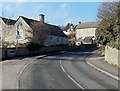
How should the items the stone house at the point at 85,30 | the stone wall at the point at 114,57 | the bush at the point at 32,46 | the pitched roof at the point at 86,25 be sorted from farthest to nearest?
1. the pitched roof at the point at 86,25
2. the stone house at the point at 85,30
3. the bush at the point at 32,46
4. the stone wall at the point at 114,57

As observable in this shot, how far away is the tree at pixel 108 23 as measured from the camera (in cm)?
3061

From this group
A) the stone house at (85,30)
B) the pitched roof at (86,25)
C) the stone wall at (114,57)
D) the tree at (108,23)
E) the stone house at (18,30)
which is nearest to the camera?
the stone wall at (114,57)

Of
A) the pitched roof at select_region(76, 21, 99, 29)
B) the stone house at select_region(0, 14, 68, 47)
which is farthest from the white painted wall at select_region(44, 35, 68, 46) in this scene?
the pitched roof at select_region(76, 21, 99, 29)

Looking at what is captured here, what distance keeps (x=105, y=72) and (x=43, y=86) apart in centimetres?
728

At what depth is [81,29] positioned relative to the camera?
108 m

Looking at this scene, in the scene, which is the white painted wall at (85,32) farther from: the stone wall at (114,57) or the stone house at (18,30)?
the stone wall at (114,57)

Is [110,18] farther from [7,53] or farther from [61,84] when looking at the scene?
[61,84]

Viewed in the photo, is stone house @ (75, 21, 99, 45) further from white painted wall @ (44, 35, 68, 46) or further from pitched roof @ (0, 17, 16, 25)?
pitched roof @ (0, 17, 16, 25)

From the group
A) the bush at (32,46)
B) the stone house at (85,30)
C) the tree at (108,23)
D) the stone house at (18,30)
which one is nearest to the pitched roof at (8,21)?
the stone house at (18,30)

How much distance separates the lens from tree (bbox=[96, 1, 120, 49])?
100 feet

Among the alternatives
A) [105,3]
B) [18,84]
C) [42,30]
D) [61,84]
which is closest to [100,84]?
[61,84]

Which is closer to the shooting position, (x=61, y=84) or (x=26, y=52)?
(x=61, y=84)

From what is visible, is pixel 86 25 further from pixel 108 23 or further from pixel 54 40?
pixel 108 23

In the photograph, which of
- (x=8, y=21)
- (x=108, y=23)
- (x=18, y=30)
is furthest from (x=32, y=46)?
(x=8, y=21)
